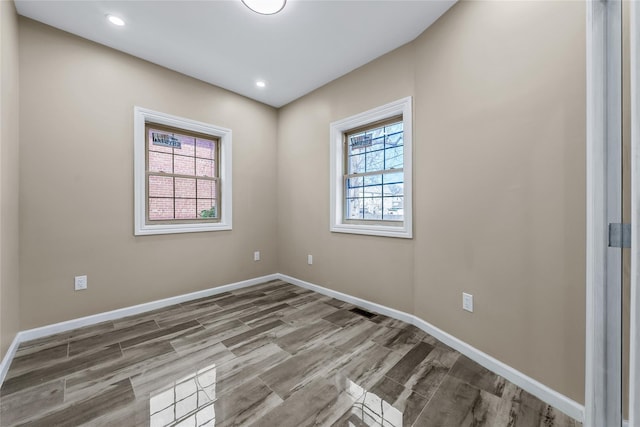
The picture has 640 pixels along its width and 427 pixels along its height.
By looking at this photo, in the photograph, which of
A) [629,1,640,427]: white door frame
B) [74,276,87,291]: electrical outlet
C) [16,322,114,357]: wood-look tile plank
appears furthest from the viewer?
[74,276,87,291]: electrical outlet

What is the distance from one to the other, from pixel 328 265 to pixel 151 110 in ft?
8.84

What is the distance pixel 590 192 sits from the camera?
109 cm

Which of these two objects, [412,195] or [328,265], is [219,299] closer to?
[328,265]

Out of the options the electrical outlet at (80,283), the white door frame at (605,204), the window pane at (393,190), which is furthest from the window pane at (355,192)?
the electrical outlet at (80,283)

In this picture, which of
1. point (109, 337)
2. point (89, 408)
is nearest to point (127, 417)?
point (89, 408)

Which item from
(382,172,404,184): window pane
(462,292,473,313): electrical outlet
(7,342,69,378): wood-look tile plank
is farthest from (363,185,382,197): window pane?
(7,342,69,378): wood-look tile plank

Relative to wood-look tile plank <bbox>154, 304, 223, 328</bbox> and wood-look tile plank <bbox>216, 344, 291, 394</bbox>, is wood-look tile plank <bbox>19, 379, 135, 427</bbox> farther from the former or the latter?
wood-look tile plank <bbox>154, 304, 223, 328</bbox>

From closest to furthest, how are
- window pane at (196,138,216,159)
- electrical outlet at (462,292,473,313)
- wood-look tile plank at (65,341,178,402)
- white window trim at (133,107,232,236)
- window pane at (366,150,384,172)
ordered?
wood-look tile plank at (65,341,178,402)
electrical outlet at (462,292,473,313)
white window trim at (133,107,232,236)
window pane at (366,150,384,172)
window pane at (196,138,216,159)

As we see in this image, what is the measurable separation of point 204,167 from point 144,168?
710mm

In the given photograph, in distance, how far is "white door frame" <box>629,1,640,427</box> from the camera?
0.67 metres

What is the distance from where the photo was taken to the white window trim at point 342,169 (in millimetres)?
2352

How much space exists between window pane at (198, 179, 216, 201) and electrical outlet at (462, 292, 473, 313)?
10.0 feet

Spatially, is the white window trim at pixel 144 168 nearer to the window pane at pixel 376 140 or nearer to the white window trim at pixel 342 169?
the white window trim at pixel 342 169

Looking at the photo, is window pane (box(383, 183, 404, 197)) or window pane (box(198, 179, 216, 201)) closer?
window pane (box(383, 183, 404, 197))
